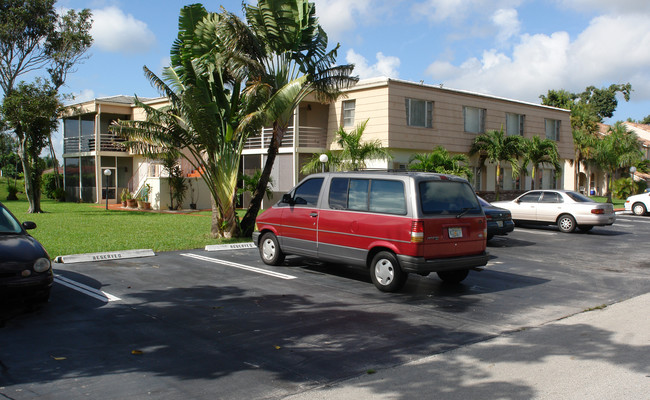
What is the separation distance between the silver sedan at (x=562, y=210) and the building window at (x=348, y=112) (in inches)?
323

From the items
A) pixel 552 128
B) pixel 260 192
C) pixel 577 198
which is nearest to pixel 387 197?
pixel 260 192

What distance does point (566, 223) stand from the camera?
18547 mm

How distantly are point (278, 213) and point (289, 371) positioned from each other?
5760 millimetres

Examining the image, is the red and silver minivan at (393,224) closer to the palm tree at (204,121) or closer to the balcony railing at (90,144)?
the palm tree at (204,121)

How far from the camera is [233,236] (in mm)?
15469

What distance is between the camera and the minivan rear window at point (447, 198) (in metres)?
8.66

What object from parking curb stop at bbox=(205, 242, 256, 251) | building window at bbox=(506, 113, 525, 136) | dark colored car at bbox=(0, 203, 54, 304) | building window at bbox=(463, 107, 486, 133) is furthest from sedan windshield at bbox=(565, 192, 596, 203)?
dark colored car at bbox=(0, 203, 54, 304)

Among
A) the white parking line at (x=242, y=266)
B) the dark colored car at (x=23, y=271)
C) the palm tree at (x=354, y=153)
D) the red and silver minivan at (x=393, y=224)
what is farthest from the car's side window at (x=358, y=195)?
the palm tree at (x=354, y=153)

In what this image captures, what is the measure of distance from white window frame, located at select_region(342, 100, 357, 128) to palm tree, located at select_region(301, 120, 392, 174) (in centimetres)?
A: 135

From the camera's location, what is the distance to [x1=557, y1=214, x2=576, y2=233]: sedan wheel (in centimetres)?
1840

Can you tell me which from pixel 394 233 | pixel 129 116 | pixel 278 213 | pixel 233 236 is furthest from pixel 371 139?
pixel 129 116

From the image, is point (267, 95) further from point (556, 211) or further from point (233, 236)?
point (556, 211)

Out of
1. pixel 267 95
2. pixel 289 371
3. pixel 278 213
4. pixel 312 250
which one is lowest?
pixel 289 371

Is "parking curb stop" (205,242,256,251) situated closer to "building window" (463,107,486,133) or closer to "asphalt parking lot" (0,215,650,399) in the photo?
"asphalt parking lot" (0,215,650,399)
